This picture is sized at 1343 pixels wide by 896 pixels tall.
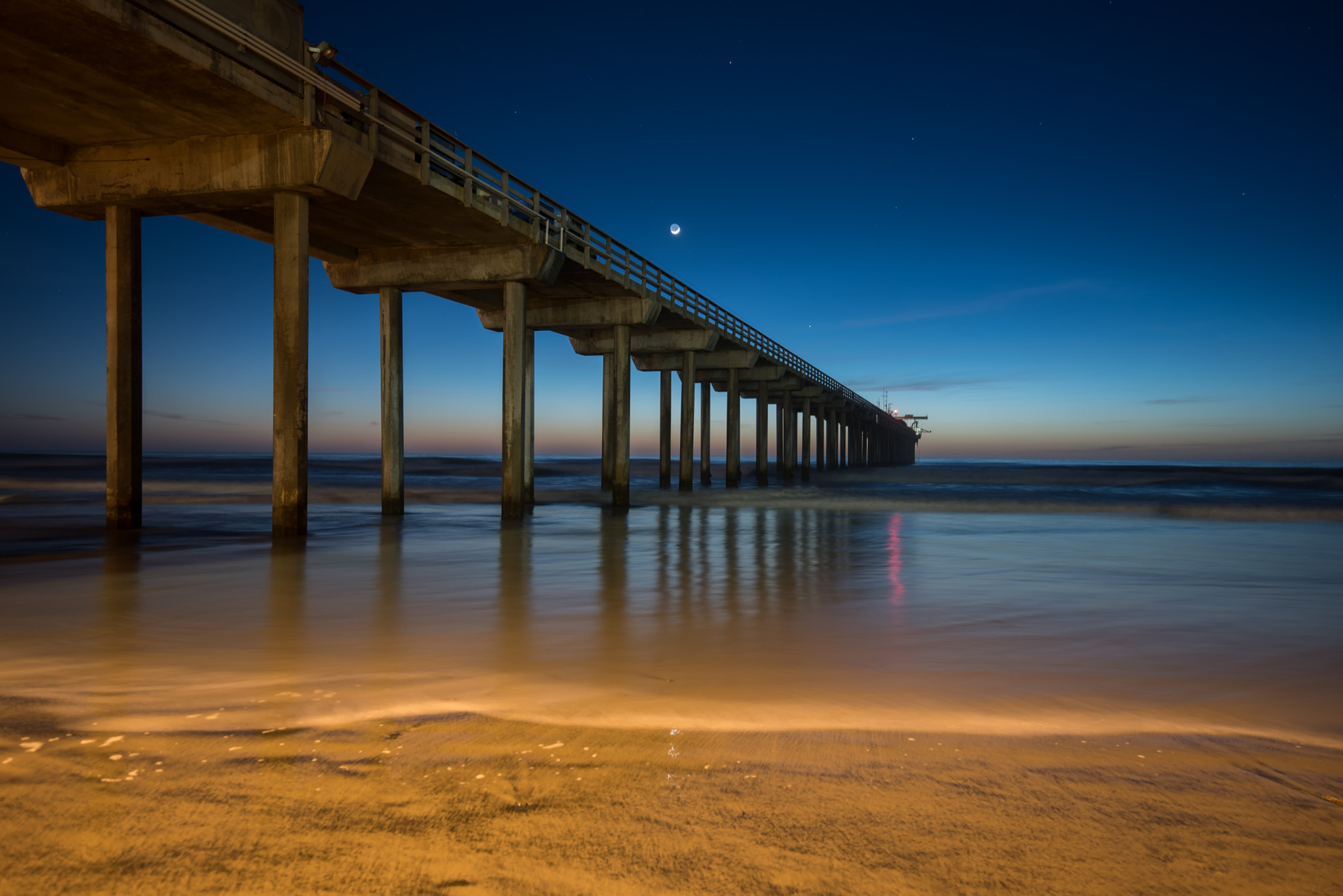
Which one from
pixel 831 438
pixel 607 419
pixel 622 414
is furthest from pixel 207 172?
pixel 831 438

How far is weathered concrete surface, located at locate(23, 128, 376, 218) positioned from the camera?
35.7 ft

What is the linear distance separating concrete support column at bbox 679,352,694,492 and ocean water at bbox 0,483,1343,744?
49.1 feet

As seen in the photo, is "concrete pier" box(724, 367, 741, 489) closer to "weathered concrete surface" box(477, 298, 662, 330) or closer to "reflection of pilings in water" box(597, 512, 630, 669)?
"weathered concrete surface" box(477, 298, 662, 330)

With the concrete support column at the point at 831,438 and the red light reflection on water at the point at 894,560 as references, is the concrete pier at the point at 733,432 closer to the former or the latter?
the red light reflection on water at the point at 894,560

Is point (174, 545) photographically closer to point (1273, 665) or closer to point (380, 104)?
point (380, 104)

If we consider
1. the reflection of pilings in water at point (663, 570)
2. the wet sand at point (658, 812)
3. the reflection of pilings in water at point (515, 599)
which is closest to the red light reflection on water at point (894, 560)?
the reflection of pilings in water at point (663, 570)

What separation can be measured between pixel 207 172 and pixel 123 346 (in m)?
3.15

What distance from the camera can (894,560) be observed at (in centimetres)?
1060

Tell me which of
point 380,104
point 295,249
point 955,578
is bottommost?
point 955,578

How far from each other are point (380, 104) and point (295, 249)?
2.68 m

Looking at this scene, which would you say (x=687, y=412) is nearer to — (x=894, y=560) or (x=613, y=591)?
(x=894, y=560)

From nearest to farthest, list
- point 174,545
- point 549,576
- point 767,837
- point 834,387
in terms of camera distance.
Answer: point 767,837, point 549,576, point 174,545, point 834,387

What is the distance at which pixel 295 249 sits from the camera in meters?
11.6

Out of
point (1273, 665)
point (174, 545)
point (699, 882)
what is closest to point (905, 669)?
point (1273, 665)
